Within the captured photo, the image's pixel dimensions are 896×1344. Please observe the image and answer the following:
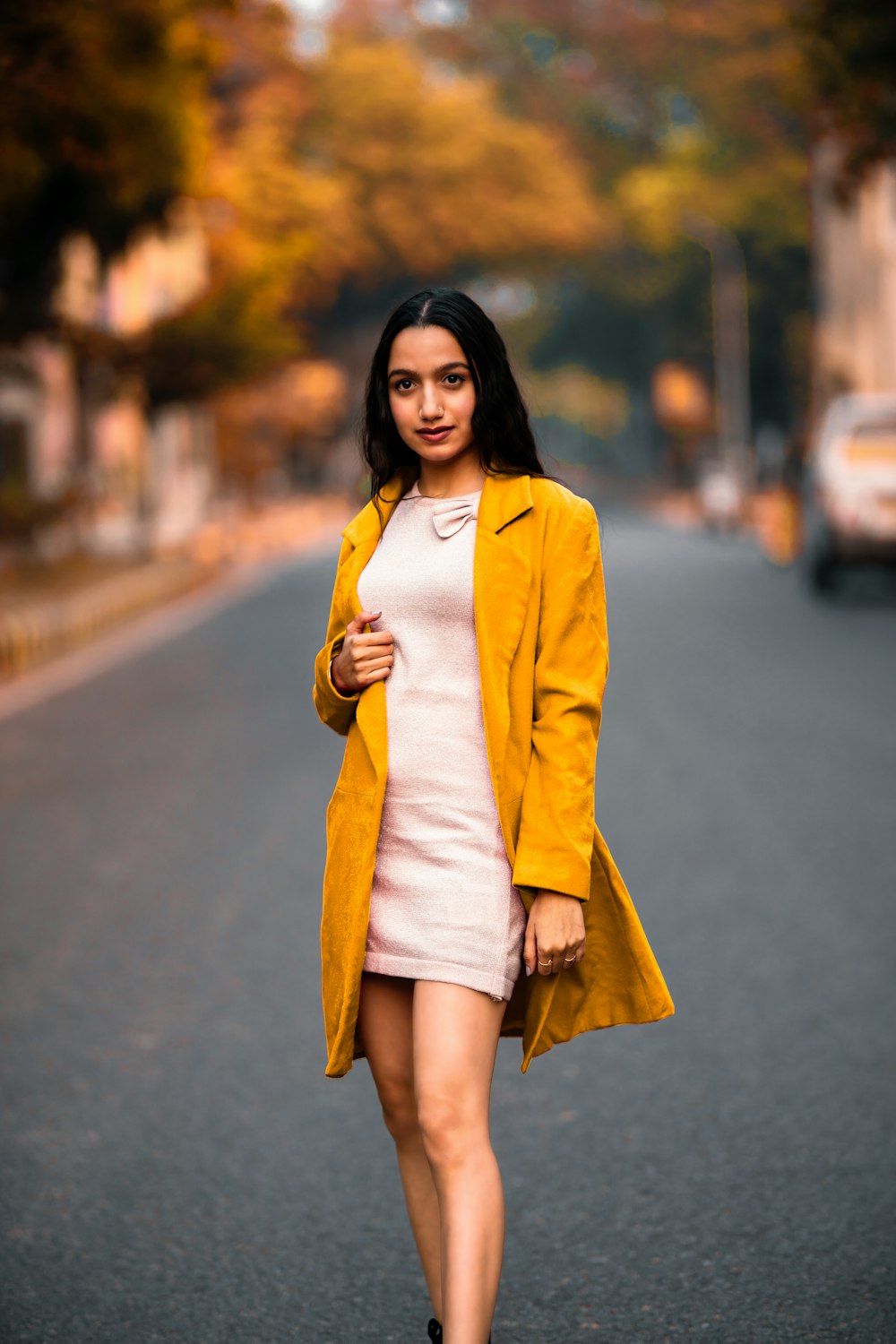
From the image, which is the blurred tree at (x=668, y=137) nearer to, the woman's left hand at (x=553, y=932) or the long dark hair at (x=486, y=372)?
the long dark hair at (x=486, y=372)

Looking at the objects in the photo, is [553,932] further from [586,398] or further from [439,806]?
[586,398]

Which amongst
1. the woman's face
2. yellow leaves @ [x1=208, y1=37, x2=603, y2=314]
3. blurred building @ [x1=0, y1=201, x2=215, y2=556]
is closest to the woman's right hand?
the woman's face

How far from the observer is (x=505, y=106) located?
71.2 m

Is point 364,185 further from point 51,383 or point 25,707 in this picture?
point 25,707

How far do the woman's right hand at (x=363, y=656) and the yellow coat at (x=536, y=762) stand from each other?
3 cm

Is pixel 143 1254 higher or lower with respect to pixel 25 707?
higher

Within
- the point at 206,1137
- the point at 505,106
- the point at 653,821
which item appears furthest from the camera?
the point at 505,106

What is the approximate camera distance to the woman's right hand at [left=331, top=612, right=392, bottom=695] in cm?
312

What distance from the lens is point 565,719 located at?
3.08 m

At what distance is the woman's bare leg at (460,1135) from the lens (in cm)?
300

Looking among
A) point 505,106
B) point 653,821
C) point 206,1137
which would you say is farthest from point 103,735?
point 505,106

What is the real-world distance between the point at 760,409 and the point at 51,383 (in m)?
33.2

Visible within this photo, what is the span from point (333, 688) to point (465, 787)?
29cm

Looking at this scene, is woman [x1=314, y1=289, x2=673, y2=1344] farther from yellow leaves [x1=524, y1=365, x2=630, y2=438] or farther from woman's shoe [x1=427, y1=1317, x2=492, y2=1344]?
yellow leaves [x1=524, y1=365, x2=630, y2=438]
